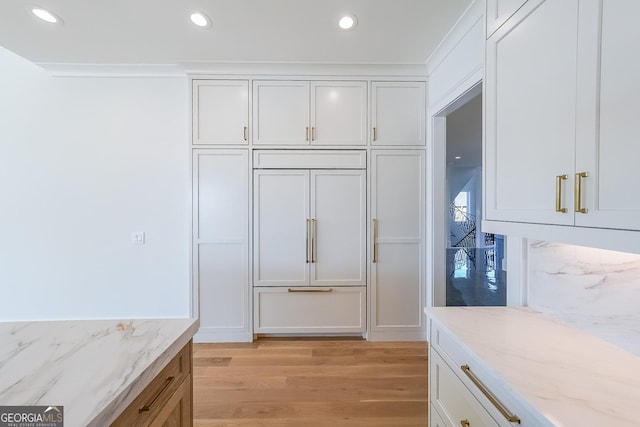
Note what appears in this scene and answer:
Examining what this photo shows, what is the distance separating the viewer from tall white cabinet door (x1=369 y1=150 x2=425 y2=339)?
2.72 m

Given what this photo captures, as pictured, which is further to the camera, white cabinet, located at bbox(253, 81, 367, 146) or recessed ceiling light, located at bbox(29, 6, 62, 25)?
white cabinet, located at bbox(253, 81, 367, 146)

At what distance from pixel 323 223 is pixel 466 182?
7572mm

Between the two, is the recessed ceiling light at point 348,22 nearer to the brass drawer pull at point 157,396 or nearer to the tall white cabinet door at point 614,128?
the tall white cabinet door at point 614,128

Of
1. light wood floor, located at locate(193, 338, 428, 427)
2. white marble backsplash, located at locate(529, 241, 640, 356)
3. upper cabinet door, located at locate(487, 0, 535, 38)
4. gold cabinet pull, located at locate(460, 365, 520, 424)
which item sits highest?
upper cabinet door, located at locate(487, 0, 535, 38)

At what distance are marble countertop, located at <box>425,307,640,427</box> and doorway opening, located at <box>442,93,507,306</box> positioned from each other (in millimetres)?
1454

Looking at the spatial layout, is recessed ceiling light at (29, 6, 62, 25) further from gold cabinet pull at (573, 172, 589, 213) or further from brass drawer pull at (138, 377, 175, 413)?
gold cabinet pull at (573, 172, 589, 213)

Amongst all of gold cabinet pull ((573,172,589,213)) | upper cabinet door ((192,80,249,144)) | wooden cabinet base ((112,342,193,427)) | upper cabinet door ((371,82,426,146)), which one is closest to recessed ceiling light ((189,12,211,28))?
upper cabinet door ((192,80,249,144))

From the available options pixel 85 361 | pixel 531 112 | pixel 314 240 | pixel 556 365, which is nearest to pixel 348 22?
pixel 531 112

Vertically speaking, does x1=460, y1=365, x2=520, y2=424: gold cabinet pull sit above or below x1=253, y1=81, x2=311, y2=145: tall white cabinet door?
below

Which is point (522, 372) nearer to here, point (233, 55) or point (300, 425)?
point (300, 425)

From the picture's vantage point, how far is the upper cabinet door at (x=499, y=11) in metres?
1.15

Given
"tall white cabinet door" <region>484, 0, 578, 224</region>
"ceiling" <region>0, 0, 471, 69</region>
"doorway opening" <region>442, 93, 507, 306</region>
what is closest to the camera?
"tall white cabinet door" <region>484, 0, 578, 224</region>

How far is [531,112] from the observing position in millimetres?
1056

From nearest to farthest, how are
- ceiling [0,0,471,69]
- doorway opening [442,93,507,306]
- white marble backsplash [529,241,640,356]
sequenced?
white marble backsplash [529,241,640,356]
ceiling [0,0,471,69]
doorway opening [442,93,507,306]
